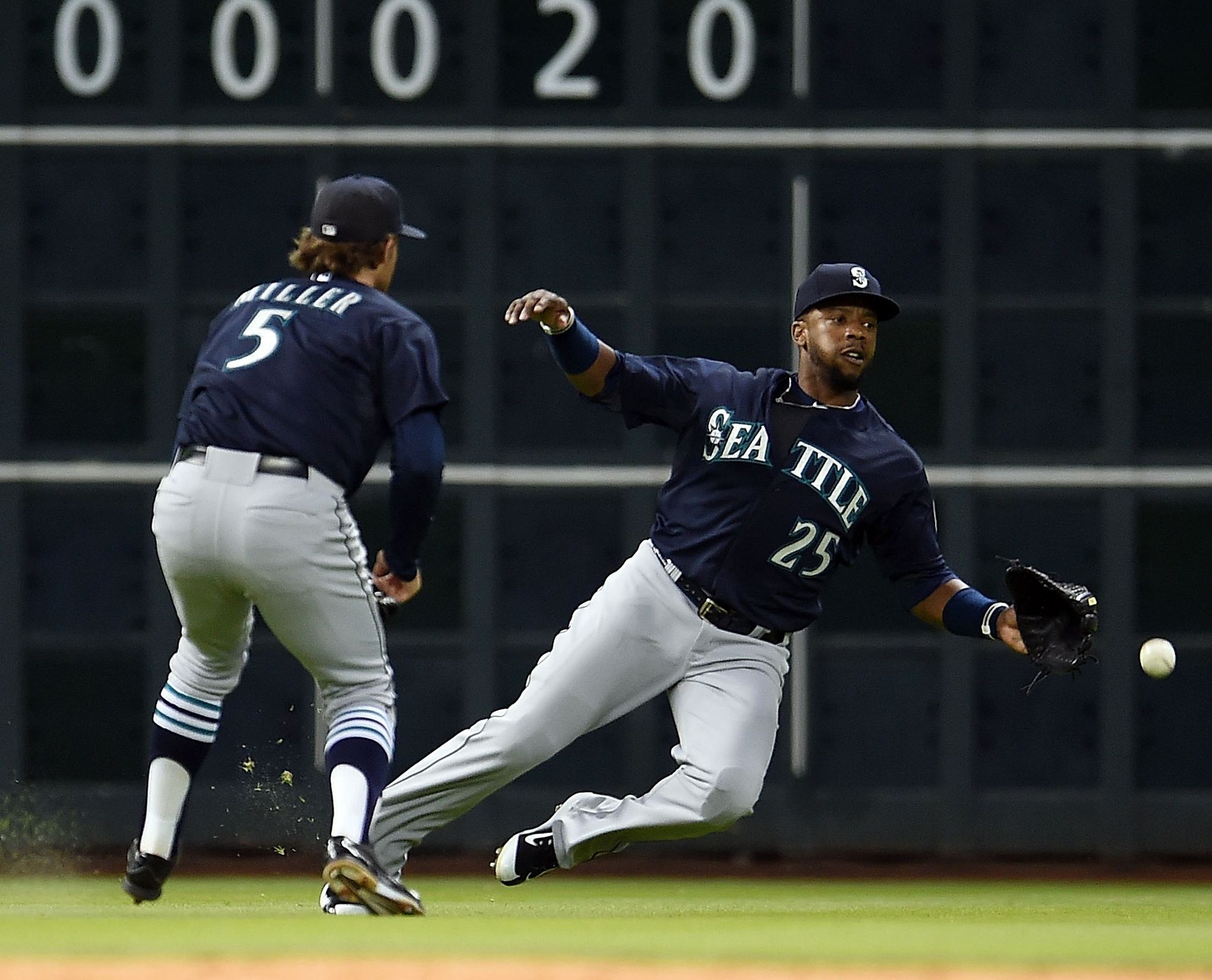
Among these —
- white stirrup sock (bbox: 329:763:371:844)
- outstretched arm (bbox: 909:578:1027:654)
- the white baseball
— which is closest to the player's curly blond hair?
white stirrup sock (bbox: 329:763:371:844)

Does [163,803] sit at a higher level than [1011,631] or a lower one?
lower

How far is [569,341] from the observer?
5781mm

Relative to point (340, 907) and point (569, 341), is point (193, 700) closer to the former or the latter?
point (340, 907)

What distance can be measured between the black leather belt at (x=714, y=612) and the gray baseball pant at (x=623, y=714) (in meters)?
0.02

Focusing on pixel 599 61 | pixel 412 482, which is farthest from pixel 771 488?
pixel 599 61

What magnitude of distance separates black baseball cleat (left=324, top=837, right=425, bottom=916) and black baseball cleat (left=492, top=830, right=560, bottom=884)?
0.65 m

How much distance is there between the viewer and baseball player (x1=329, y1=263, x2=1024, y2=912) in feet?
18.9

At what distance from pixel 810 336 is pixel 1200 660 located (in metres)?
2.88

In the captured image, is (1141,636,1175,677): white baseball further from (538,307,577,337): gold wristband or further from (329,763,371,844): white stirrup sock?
(329,763,371,844): white stirrup sock

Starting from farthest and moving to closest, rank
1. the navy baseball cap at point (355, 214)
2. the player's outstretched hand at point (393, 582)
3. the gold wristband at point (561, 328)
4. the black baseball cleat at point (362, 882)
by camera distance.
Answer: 1. the gold wristband at point (561, 328)
2. the navy baseball cap at point (355, 214)
3. the player's outstretched hand at point (393, 582)
4. the black baseball cleat at point (362, 882)

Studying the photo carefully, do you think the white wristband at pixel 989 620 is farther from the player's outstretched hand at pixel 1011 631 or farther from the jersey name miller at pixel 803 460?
the jersey name miller at pixel 803 460

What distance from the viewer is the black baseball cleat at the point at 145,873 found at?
5.61 meters

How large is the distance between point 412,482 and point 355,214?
68 cm

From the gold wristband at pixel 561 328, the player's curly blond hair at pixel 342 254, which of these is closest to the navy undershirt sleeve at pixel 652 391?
the gold wristband at pixel 561 328
